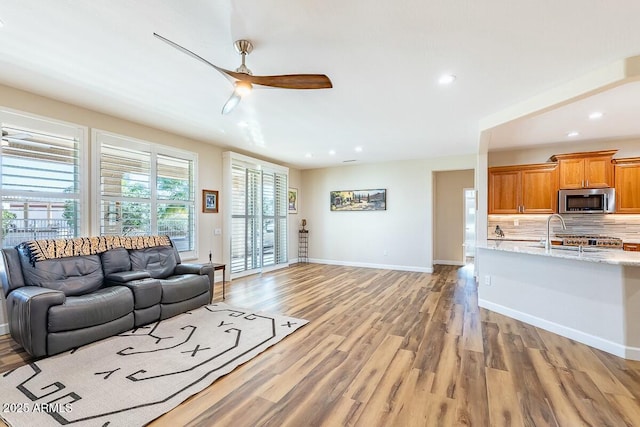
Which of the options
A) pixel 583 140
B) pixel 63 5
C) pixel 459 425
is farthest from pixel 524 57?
pixel 583 140

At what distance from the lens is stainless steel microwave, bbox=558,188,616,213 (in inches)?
186

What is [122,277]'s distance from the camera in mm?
3393

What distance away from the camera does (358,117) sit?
4.01 meters

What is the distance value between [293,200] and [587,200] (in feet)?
20.0

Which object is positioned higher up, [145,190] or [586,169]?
[586,169]

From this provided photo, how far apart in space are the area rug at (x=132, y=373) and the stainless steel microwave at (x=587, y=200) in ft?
16.5

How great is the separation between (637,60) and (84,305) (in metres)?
5.36

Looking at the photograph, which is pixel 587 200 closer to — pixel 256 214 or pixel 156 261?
pixel 256 214

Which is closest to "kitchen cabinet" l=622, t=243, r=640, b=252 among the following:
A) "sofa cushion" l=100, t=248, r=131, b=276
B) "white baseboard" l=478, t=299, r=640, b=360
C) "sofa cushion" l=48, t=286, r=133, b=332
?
"white baseboard" l=478, t=299, r=640, b=360

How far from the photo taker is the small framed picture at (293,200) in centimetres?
784

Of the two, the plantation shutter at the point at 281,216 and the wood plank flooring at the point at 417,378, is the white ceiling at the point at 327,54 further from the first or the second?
the plantation shutter at the point at 281,216

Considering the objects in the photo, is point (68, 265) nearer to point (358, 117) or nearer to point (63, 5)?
point (63, 5)

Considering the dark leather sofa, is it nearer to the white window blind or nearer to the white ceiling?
the white window blind

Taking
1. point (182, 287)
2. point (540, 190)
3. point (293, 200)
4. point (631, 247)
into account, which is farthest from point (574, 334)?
point (293, 200)
